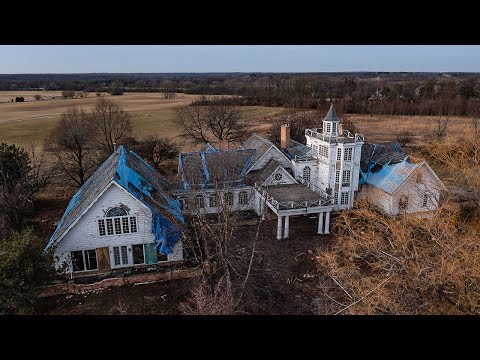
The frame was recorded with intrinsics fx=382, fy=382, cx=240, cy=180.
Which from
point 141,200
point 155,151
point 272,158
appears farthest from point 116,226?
point 155,151

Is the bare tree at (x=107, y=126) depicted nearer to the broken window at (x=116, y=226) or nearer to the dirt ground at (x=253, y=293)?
the broken window at (x=116, y=226)

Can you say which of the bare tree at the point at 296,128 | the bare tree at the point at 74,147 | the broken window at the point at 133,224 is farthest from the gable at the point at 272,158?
the bare tree at the point at 74,147

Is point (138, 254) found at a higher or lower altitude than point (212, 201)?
lower

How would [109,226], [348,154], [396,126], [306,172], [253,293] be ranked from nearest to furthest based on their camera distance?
[253,293]
[109,226]
[348,154]
[306,172]
[396,126]

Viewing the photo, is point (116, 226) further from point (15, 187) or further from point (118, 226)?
point (15, 187)

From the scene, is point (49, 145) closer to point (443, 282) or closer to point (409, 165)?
point (409, 165)
